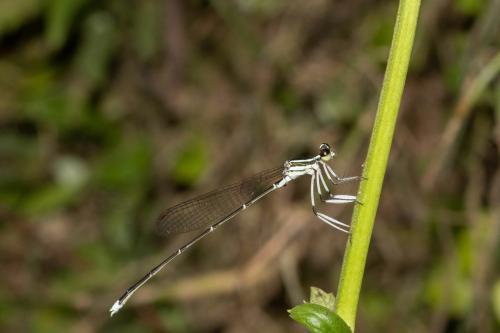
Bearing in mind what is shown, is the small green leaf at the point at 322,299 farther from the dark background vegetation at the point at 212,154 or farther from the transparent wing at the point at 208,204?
the dark background vegetation at the point at 212,154

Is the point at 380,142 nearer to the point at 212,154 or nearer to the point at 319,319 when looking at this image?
the point at 319,319

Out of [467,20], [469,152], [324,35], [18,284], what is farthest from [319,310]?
[18,284]

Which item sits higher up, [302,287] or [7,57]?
[7,57]

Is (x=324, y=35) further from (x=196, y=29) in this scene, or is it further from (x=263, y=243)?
(x=263, y=243)

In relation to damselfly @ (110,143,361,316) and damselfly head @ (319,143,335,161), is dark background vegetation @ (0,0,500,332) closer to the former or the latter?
damselfly @ (110,143,361,316)

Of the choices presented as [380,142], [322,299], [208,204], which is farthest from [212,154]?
[380,142]

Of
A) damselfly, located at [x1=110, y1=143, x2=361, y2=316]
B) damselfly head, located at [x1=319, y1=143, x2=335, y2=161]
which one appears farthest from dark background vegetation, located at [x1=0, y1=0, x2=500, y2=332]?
damselfly head, located at [x1=319, y1=143, x2=335, y2=161]
